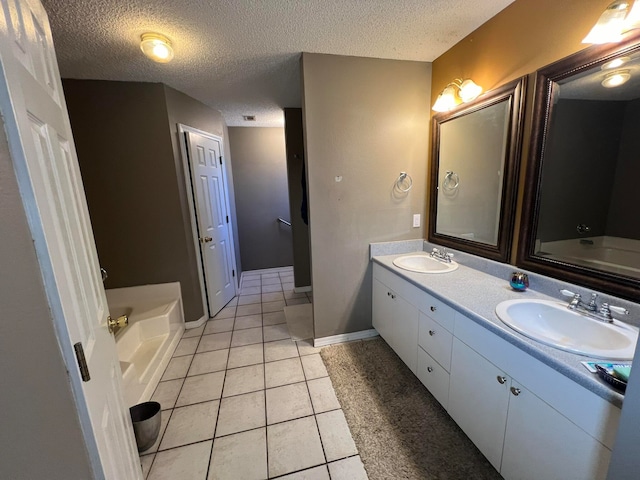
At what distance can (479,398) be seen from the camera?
126cm

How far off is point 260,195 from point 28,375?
3.95 meters

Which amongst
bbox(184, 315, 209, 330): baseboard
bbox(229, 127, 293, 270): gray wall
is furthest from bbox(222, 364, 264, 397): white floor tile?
bbox(229, 127, 293, 270): gray wall

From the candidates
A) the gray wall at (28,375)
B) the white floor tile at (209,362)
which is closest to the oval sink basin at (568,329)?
the gray wall at (28,375)

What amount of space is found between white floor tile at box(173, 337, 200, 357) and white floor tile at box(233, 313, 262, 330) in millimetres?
399

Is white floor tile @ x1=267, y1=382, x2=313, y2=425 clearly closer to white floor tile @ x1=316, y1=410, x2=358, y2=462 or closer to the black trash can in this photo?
white floor tile @ x1=316, y1=410, x2=358, y2=462

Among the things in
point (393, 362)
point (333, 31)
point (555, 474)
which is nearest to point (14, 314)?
point (555, 474)

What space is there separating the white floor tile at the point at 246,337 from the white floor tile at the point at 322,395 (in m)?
0.81

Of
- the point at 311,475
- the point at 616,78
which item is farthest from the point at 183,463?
the point at 616,78

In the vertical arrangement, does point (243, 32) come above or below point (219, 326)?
above

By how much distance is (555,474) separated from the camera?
3.08ft

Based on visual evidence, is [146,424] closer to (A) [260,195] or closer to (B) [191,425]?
Answer: (B) [191,425]

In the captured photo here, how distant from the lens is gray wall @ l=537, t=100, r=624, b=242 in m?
1.18

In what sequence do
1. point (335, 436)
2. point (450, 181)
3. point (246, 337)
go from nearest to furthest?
point (335, 436), point (450, 181), point (246, 337)

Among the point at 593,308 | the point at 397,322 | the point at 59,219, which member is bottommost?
Result: the point at 397,322
